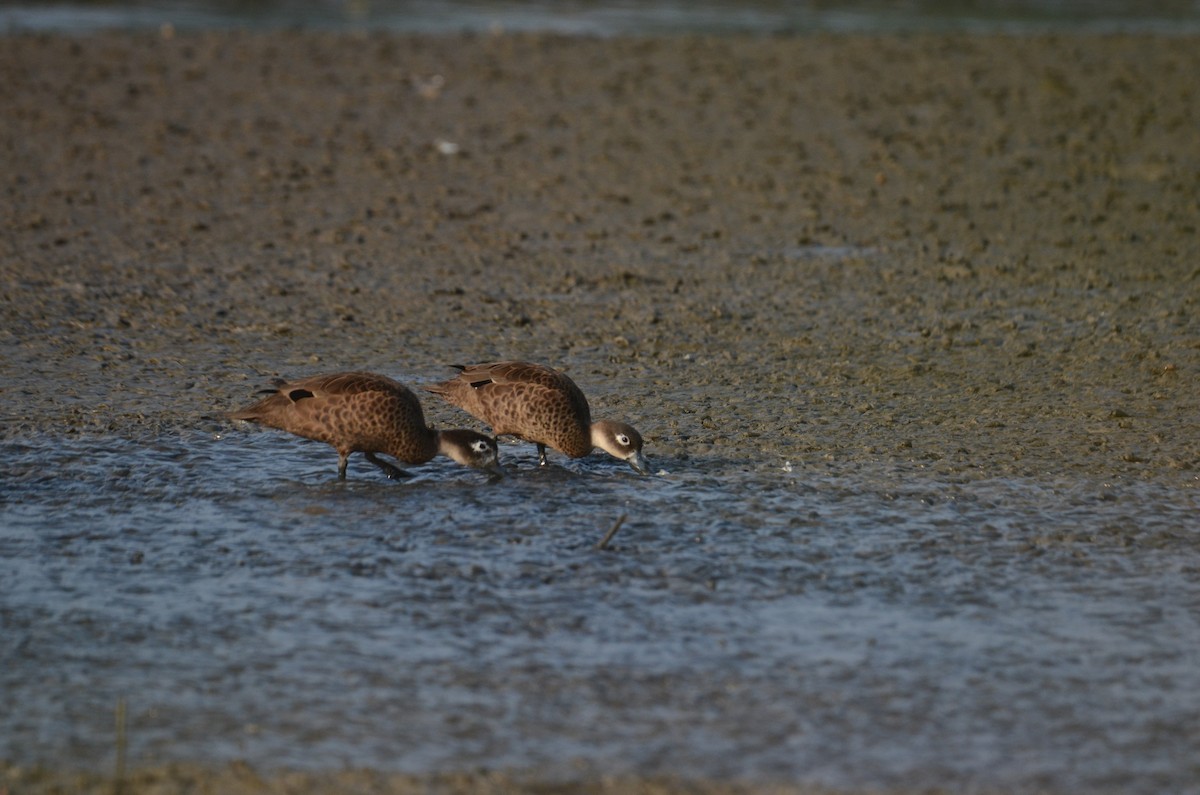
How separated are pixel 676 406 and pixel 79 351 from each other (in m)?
3.39

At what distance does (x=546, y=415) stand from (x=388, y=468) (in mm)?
748

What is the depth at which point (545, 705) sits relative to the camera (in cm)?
510

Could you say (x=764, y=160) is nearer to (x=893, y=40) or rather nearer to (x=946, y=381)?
(x=946, y=381)

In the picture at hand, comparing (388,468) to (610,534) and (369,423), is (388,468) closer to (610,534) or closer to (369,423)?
(369,423)

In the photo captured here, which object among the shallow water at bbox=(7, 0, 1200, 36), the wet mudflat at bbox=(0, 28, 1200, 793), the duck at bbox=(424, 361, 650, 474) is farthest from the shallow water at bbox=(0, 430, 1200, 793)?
the shallow water at bbox=(7, 0, 1200, 36)

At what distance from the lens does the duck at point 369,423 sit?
7.30 m

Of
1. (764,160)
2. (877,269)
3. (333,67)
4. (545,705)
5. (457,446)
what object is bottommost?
(545,705)

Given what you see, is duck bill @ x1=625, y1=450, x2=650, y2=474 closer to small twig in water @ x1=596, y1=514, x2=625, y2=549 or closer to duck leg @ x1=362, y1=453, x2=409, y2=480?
small twig in water @ x1=596, y1=514, x2=625, y2=549

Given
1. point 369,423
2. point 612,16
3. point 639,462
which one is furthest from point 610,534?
point 612,16

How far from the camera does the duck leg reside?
745cm

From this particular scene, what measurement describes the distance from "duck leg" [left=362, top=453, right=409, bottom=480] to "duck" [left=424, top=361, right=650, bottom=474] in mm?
570

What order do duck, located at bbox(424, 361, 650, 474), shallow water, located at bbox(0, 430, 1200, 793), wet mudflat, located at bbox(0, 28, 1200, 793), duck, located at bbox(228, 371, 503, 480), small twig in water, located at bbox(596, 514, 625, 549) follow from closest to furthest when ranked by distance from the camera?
shallow water, located at bbox(0, 430, 1200, 793) → wet mudflat, located at bbox(0, 28, 1200, 793) → small twig in water, located at bbox(596, 514, 625, 549) → duck, located at bbox(228, 371, 503, 480) → duck, located at bbox(424, 361, 650, 474)

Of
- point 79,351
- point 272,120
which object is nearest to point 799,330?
point 79,351

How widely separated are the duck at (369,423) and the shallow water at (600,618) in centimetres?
16
